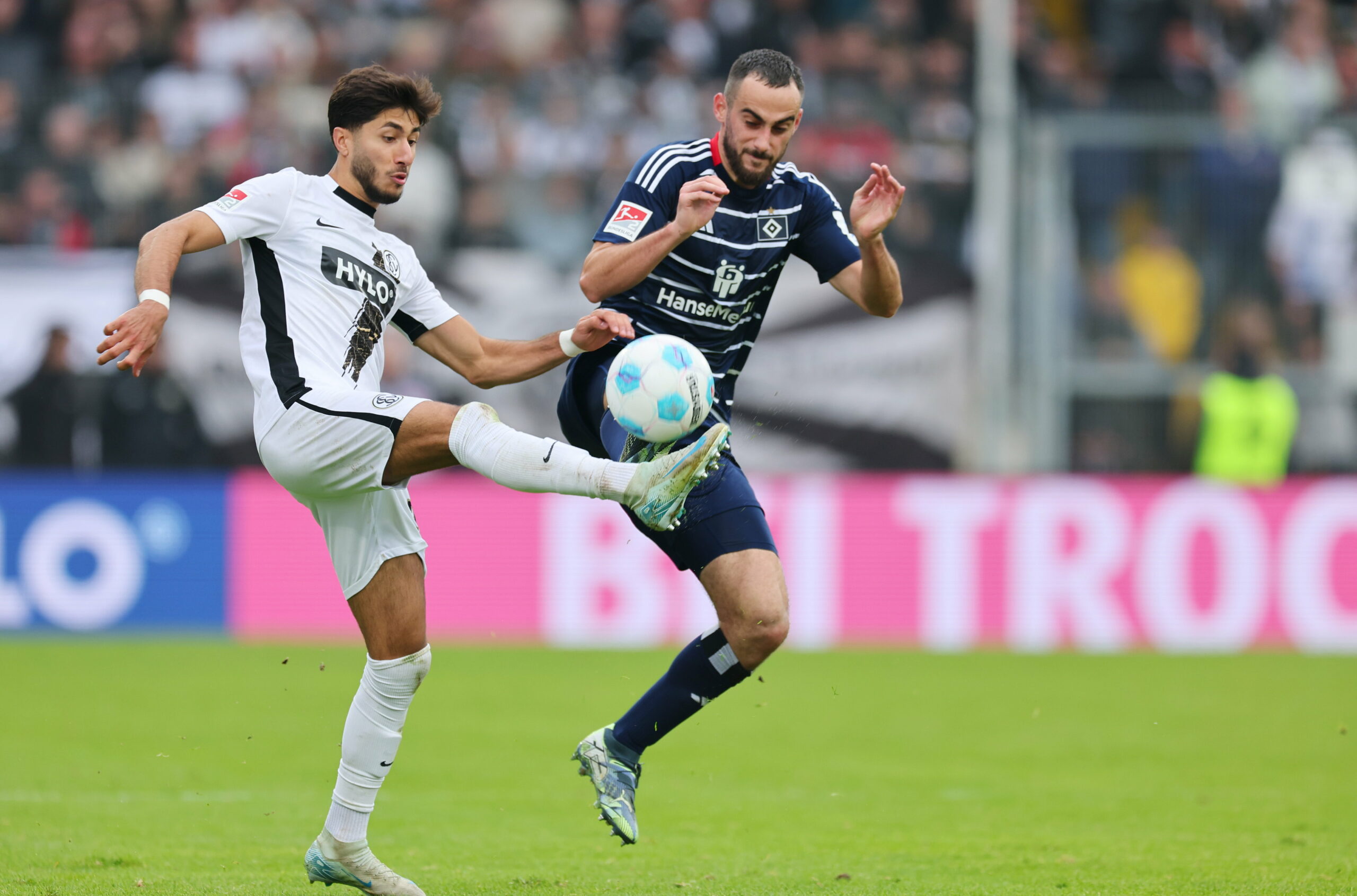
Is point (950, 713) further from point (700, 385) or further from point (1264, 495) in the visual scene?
point (700, 385)

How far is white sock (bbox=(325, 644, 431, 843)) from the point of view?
584 cm

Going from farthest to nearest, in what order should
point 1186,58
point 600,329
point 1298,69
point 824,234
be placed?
point 1186,58 < point 1298,69 < point 824,234 < point 600,329

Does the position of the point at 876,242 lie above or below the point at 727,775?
above

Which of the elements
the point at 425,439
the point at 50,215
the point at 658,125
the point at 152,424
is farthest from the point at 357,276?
the point at 658,125

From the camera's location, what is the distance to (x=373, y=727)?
5859 mm

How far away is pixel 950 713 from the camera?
10.6m

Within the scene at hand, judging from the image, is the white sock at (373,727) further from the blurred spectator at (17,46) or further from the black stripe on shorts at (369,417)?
the blurred spectator at (17,46)

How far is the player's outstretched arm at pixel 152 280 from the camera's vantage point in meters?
4.91

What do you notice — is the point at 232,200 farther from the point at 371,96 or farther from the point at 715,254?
the point at 715,254

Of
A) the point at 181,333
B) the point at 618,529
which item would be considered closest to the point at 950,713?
the point at 618,529

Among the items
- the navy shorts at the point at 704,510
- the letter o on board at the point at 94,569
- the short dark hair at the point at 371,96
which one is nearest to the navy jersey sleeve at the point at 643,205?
the navy shorts at the point at 704,510

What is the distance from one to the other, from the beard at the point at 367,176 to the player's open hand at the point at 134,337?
38.5 inches

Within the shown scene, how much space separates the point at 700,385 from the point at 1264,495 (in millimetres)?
9311

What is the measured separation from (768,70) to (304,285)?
5.79ft
